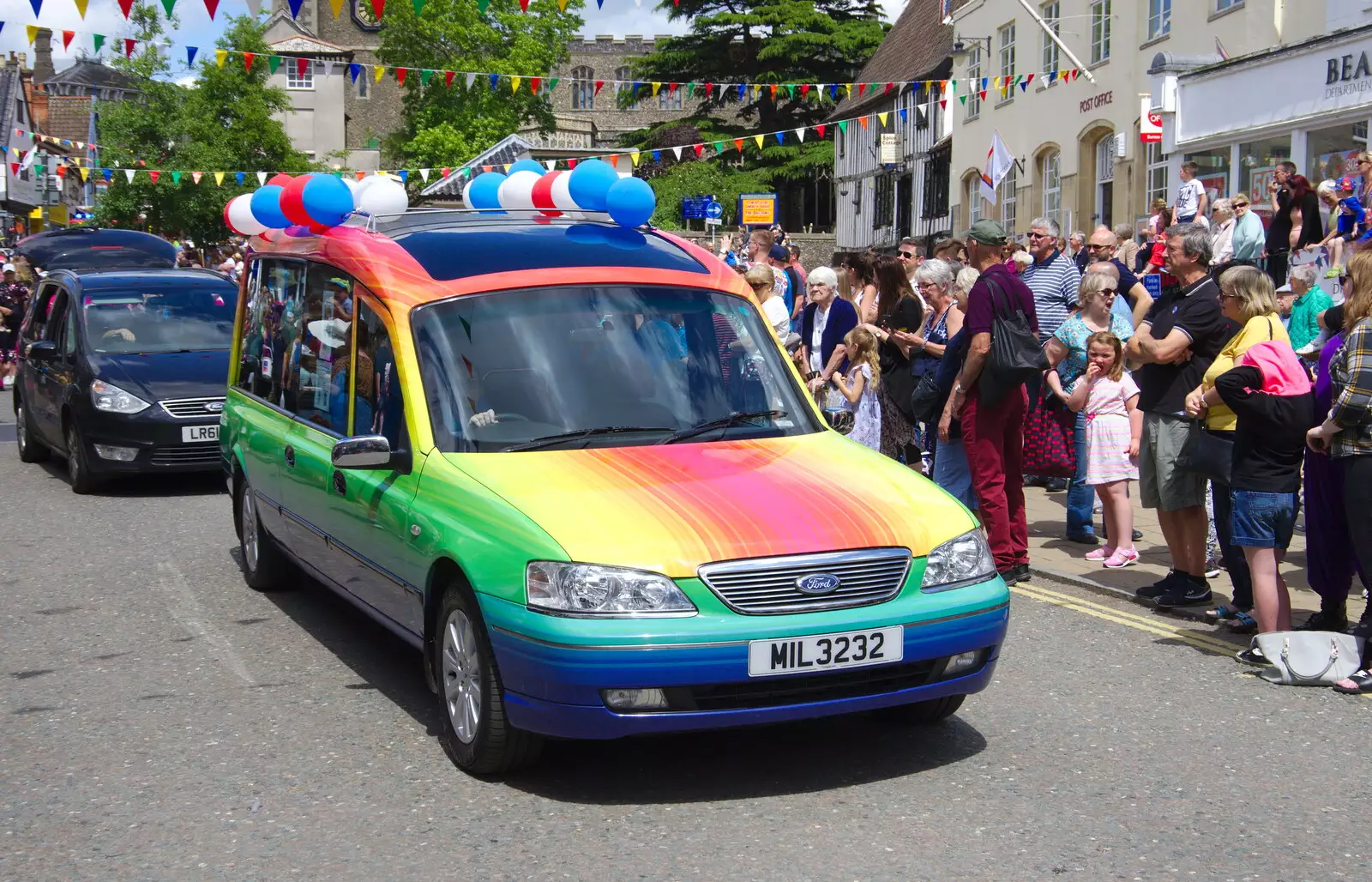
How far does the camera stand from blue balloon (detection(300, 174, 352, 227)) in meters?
7.33

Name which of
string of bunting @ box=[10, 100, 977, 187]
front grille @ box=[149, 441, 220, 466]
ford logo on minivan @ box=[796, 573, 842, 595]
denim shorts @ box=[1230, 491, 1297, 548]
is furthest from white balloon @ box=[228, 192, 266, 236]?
string of bunting @ box=[10, 100, 977, 187]

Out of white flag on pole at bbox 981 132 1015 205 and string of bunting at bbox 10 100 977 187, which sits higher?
string of bunting at bbox 10 100 977 187

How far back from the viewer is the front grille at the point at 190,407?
12570 millimetres

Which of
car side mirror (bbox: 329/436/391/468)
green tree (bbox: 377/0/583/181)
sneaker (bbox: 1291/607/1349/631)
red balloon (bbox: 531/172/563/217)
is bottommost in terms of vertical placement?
sneaker (bbox: 1291/607/1349/631)

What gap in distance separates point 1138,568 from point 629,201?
4.45m

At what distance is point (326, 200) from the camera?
24.1 feet

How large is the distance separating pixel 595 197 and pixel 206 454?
6696 mm

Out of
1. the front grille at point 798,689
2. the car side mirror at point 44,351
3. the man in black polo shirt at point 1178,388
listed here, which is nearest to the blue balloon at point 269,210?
the front grille at point 798,689

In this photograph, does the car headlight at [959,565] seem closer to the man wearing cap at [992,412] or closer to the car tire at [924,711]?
the car tire at [924,711]

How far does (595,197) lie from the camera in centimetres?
721

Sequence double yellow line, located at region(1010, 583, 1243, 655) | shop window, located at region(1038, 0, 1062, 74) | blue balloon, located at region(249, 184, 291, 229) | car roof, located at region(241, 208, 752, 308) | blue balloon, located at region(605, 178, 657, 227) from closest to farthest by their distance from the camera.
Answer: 1. car roof, located at region(241, 208, 752, 308)
2. blue balloon, located at region(605, 178, 657, 227)
3. double yellow line, located at region(1010, 583, 1243, 655)
4. blue balloon, located at region(249, 184, 291, 229)
5. shop window, located at region(1038, 0, 1062, 74)

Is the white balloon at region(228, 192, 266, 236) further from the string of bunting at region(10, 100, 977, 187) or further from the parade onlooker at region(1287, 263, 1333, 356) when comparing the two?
the string of bunting at region(10, 100, 977, 187)

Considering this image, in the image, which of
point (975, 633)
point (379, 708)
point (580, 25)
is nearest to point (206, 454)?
point (379, 708)

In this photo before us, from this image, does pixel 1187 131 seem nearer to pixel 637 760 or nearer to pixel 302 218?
pixel 302 218
